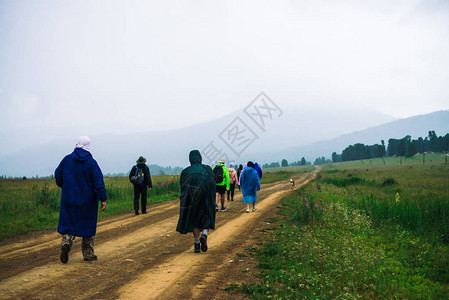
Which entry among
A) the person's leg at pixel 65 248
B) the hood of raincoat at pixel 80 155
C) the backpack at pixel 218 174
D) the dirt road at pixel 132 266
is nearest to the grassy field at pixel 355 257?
the dirt road at pixel 132 266

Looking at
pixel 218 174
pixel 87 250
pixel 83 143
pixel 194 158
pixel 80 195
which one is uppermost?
pixel 83 143

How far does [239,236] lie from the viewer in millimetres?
10617

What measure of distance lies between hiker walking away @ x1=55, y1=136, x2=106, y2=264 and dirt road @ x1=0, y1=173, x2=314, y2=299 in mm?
600

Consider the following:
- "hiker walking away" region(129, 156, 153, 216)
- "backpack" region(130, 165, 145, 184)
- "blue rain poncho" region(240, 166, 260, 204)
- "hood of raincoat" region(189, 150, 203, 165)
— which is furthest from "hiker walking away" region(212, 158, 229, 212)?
"hood of raincoat" region(189, 150, 203, 165)

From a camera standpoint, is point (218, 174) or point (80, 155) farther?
point (218, 174)

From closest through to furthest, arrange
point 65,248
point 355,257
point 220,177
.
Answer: point 355,257
point 65,248
point 220,177

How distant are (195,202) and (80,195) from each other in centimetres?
275

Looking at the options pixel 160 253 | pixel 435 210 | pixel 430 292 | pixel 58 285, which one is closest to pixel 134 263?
pixel 160 253

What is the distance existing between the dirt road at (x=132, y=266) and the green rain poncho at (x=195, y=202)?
2.30 ft

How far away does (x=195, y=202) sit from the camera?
346 inches

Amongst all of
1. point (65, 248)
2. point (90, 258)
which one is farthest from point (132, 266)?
point (65, 248)

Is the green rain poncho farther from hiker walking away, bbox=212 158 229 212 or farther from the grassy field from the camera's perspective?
hiker walking away, bbox=212 158 229 212

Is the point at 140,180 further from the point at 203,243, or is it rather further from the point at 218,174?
the point at 203,243

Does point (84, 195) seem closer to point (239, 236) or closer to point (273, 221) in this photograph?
point (239, 236)
